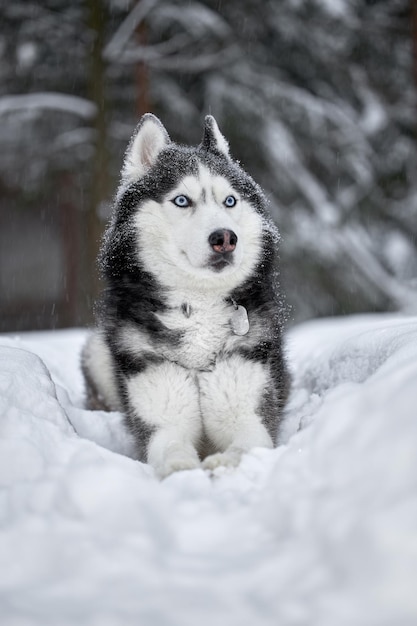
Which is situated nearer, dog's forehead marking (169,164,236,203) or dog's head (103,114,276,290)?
dog's head (103,114,276,290)

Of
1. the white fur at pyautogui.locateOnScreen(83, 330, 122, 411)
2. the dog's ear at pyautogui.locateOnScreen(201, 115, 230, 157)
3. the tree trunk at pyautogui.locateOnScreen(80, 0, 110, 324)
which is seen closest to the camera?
the dog's ear at pyautogui.locateOnScreen(201, 115, 230, 157)

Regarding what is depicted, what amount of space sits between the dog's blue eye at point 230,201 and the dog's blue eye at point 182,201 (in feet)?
0.63

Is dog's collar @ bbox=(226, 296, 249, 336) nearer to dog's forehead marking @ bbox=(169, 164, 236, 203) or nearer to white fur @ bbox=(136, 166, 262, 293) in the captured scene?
white fur @ bbox=(136, 166, 262, 293)

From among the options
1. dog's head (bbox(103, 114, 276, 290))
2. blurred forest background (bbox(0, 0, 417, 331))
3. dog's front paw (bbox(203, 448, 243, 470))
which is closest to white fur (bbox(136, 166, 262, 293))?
dog's head (bbox(103, 114, 276, 290))

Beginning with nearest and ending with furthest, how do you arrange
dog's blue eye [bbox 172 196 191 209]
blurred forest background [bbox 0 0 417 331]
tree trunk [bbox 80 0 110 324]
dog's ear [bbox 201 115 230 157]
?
dog's blue eye [bbox 172 196 191 209]
dog's ear [bbox 201 115 230 157]
tree trunk [bbox 80 0 110 324]
blurred forest background [bbox 0 0 417 331]

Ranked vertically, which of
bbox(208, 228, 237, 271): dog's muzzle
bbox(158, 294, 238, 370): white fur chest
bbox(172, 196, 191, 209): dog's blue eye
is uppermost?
bbox(172, 196, 191, 209): dog's blue eye

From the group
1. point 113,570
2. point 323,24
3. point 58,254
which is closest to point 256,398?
point 113,570

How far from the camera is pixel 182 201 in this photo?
3.13 meters

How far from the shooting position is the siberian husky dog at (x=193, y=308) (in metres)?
2.95

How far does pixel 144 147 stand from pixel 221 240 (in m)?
0.93

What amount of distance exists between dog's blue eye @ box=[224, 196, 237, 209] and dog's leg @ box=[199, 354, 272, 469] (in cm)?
76

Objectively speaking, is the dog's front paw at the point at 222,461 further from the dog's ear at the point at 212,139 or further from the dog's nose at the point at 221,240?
the dog's ear at the point at 212,139

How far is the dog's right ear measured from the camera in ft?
11.3

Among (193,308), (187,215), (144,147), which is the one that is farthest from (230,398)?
(144,147)
